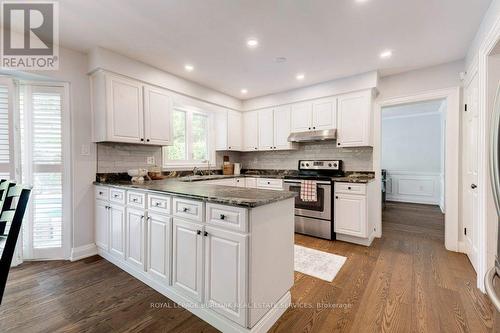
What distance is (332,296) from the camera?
2.01 metres

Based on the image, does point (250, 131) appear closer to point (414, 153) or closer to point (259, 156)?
point (259, 156)

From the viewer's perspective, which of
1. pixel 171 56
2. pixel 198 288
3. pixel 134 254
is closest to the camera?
pixel 198 288

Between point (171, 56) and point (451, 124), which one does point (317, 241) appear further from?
Result: point (171, 56)

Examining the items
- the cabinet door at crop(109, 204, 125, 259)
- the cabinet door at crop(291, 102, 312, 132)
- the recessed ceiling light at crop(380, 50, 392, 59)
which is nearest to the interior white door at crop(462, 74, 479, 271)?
the recessed ceiling light at crop(380, 50, 392, 59)

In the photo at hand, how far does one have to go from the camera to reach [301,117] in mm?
4039

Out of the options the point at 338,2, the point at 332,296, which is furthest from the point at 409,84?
the point at 332,296

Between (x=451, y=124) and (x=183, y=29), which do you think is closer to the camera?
(x=183, y=29)

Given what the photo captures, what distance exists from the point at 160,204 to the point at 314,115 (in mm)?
2915

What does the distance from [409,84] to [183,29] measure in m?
3.15

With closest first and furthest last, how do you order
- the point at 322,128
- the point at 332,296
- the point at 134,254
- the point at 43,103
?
the point at 332,296 < the point at 134,254 < the point at 43,103 < the point at 322,128

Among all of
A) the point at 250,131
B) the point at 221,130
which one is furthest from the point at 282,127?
the point at 221,130

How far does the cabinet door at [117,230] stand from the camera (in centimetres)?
241

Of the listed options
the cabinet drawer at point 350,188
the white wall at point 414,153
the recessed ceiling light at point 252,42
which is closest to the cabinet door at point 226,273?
the recessed ceiling light at point 252,42

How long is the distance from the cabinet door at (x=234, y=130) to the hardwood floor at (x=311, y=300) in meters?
2.82
